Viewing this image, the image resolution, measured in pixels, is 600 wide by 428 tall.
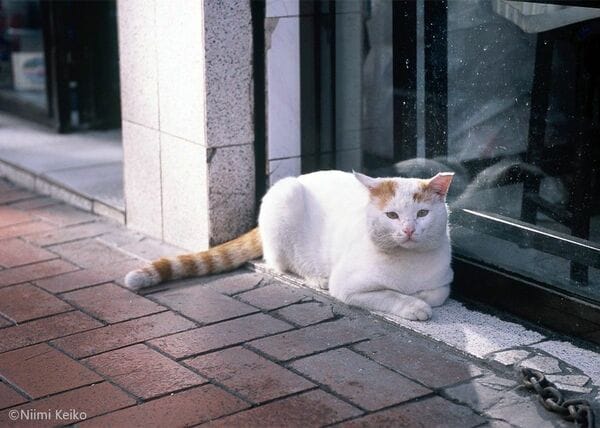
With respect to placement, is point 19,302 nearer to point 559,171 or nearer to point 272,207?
point 272,207

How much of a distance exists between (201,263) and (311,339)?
0.91 m

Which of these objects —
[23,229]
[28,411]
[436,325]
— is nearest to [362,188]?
[436,325]

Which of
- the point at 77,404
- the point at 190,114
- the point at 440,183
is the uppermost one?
the point at 190,114

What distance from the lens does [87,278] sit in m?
5.00

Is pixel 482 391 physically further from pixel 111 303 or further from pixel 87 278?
pixel 87 278

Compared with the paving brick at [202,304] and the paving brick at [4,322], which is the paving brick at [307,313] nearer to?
the paving brick at [202,304]

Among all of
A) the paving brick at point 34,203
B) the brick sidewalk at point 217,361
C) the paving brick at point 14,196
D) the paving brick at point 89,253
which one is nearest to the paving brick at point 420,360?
the brick sidewalk at point 217,361

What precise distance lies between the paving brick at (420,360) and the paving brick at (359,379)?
5cm

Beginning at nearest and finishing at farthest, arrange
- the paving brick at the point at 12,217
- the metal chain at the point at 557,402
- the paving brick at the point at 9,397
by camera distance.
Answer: the metal chain at the point at 557,402, the paving brick at the point at 9,397, the paving brick at the point at 12,217

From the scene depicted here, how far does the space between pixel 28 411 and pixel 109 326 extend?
0.80m

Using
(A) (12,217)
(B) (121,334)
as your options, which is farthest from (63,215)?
(B) (121,334)

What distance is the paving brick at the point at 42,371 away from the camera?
3859mm

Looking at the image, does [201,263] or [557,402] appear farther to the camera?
[201,263]

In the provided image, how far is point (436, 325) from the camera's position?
14.0 ft
